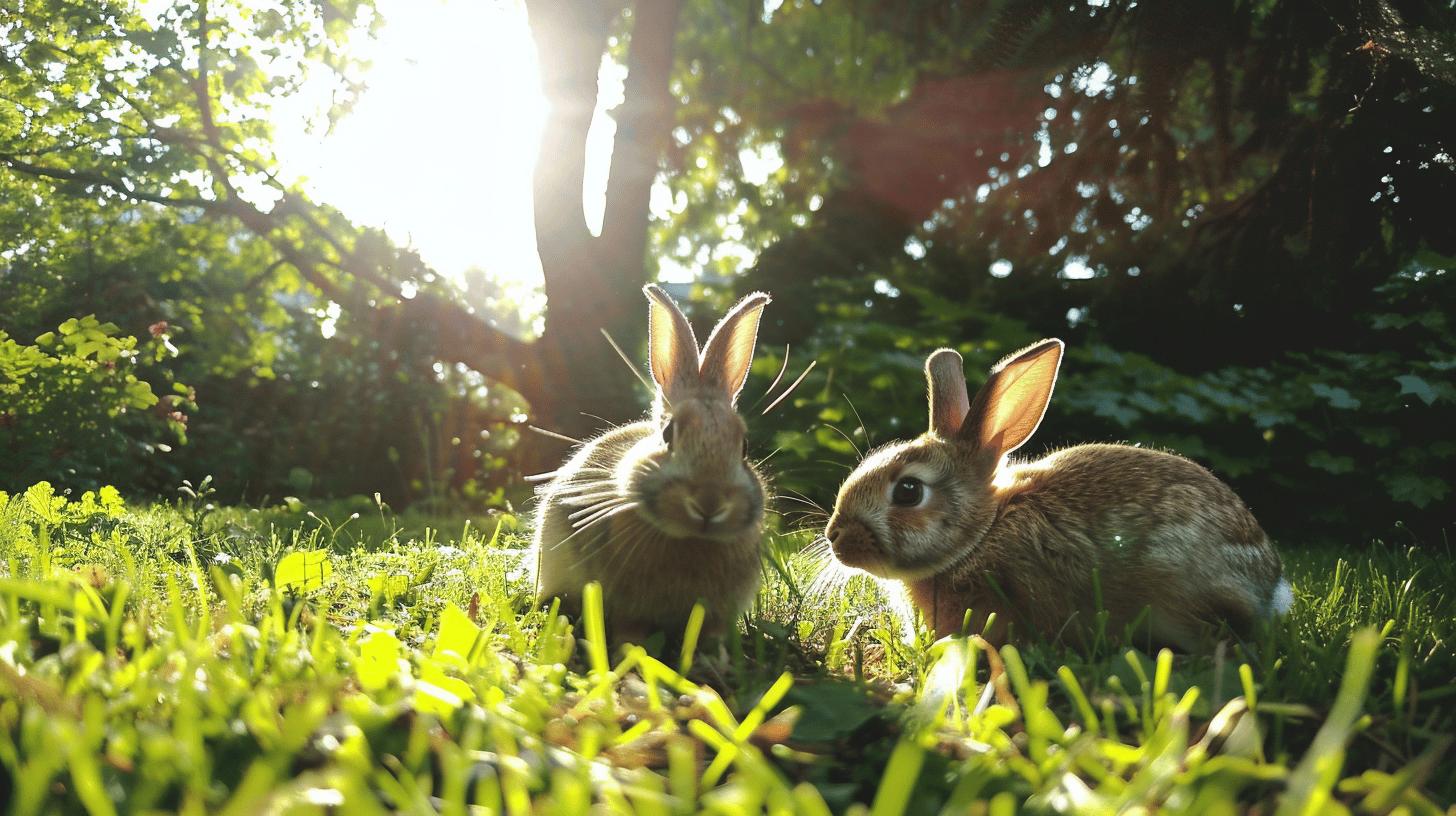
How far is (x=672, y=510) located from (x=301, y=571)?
1031mm

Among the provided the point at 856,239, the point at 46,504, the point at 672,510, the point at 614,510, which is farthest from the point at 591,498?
the point at 856,239

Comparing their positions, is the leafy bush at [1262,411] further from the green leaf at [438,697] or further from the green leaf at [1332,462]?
the green leaf at [438,697]

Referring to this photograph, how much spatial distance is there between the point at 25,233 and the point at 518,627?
146 inches

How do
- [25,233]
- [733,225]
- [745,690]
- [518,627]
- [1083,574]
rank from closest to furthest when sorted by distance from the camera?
[745,690], [518,627], [1083,574], [25,233], [733,225]

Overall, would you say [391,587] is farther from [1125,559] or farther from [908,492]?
[1125,559]

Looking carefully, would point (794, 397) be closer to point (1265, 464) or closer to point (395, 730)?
point (1265, 464)

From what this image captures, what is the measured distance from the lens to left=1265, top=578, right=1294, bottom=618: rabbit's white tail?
9.90ft

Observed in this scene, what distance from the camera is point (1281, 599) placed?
311 cm

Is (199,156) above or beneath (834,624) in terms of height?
above

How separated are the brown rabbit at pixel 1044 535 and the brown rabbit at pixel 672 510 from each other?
529 millimetres

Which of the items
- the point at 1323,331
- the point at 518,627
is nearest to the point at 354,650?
the point at 518,627

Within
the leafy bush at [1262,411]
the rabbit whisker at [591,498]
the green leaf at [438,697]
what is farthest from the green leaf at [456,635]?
the leafy bush at [1262,411]

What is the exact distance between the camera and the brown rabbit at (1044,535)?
2961 mm

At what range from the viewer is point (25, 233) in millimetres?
4375
